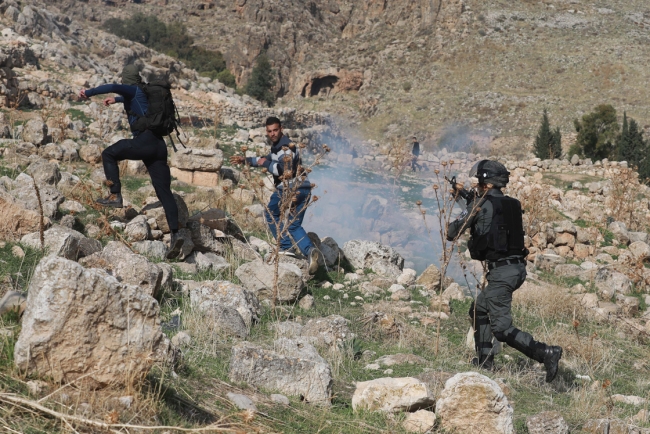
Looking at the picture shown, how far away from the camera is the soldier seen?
4.59 meters

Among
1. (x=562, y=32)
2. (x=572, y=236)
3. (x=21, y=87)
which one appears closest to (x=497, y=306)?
(x=572, y=236)

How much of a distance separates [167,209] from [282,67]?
46851mm

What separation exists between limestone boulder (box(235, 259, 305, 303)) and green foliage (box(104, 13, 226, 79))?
134ft

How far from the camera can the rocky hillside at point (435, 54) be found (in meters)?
38.2

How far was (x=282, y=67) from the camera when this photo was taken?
51.1m

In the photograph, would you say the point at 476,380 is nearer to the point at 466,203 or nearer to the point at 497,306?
the point at 497,306

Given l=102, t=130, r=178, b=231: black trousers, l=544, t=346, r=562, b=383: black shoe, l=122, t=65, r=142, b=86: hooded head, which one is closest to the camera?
l=544, t=346, r=562, b=383: black shoe

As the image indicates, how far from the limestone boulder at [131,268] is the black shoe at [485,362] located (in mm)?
2387

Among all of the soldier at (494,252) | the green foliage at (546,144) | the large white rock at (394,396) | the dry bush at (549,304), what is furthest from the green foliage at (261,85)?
the large white rock at (394,396)

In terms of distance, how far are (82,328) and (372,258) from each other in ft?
17.1

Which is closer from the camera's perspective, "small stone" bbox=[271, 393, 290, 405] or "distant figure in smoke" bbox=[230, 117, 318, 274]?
"small stone" bbox=[271, 393, 290, 405]

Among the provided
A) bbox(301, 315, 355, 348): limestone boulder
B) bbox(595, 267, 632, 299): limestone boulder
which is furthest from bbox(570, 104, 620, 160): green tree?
bbox(301, 315, 355, 348): limestone boulder

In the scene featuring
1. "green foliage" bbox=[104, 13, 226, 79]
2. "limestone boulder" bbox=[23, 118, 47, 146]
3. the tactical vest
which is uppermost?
"green foliage" bbox=[104, 13, 226, 79]

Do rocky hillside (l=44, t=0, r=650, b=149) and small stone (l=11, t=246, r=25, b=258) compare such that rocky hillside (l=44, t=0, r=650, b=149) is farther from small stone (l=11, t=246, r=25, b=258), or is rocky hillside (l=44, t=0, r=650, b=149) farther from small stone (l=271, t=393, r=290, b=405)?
small stone (l=271, t=393, r=290, b=405)
